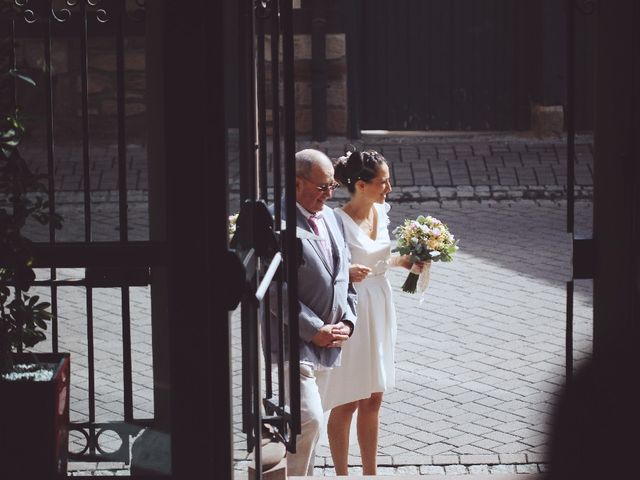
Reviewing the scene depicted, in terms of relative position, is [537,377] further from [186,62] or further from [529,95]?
[529,95]

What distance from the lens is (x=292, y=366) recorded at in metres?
4.63

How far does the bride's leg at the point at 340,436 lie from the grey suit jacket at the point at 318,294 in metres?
0.40

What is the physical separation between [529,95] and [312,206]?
9996 millimetres

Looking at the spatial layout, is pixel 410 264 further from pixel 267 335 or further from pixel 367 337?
pixel 267 335

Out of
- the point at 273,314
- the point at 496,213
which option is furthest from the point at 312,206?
the point at 496,213

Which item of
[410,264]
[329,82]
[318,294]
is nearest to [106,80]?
[329,82]

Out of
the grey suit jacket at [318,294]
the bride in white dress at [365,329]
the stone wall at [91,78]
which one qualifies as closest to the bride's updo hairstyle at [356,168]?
the bride in white dress at [365,329]

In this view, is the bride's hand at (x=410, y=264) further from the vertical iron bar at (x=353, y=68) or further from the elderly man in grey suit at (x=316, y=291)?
the vertical iron bar at (x=353, y=68)

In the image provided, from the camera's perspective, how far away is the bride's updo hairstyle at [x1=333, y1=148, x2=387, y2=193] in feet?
20.5

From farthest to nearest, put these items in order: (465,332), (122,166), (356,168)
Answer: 1. (465,332)
2. (356,168)
3. (122,166)

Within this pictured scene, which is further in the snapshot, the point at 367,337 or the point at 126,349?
the point at 367,337

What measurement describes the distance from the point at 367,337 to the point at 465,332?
2.65 m

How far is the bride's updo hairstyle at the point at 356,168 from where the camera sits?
6.26 m

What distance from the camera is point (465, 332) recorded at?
8719 millimetres
